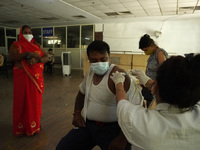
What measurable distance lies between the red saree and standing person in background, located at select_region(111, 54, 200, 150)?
160 cm

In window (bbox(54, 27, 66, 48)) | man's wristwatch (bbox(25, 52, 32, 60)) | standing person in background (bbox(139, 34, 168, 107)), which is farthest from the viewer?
window (bbox(54, 27, 66, 48))

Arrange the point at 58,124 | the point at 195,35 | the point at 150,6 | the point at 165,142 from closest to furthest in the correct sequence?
the point at 165,142 < the point at 58,124 < the point at 150,6 < the point at 195,35

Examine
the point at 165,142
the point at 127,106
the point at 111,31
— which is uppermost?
the point at 111,31

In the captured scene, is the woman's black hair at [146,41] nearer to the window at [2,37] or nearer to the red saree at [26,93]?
the red saree at [26,93]

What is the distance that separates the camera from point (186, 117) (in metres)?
0.58

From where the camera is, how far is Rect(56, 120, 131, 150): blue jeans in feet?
3.29

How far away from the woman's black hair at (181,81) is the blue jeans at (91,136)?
51cm

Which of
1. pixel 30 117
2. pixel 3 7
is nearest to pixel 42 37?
pixel 3 7

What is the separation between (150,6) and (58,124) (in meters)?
5.18

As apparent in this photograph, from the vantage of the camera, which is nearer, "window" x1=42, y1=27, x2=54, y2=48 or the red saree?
the red saree

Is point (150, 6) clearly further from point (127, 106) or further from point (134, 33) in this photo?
point (127, 106)

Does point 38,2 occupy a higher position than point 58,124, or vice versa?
point 38,2

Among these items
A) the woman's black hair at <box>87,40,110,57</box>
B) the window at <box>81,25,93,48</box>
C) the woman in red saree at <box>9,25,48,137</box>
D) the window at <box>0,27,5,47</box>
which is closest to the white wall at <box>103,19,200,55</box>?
the window at <box>81,25,93,48</box>

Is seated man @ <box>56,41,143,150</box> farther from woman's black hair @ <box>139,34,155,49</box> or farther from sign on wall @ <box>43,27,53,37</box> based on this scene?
sign on wall @ <box>43,27,53,37</box>
